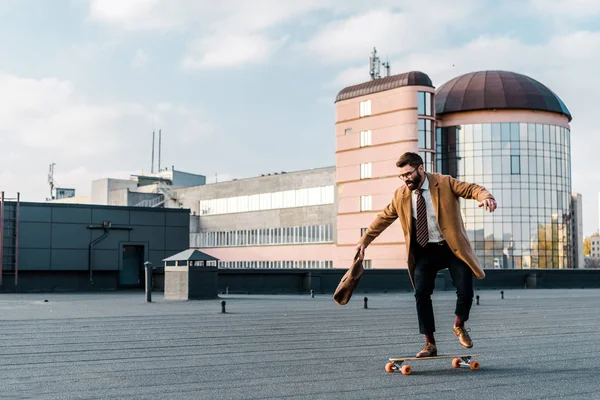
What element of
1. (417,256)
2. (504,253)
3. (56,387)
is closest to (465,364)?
(417,256)

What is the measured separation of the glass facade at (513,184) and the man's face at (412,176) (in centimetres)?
6811

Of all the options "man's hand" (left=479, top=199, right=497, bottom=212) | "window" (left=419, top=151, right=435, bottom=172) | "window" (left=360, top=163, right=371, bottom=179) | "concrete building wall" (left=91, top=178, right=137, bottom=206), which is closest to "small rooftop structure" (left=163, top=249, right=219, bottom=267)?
"man's hand" (left=479, top=199, right=497, bottom=212)

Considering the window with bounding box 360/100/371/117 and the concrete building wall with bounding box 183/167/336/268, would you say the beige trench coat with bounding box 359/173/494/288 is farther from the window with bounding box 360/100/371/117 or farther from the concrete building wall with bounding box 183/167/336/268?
the concrete building wall with bounding box 183/167/336/268

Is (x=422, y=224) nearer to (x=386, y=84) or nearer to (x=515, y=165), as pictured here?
(x=386, y=84)

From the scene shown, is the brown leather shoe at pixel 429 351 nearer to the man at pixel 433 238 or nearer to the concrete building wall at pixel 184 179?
the man at pixel 433 238

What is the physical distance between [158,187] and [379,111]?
41975mm

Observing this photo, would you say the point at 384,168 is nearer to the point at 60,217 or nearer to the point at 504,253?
the point at 504,253

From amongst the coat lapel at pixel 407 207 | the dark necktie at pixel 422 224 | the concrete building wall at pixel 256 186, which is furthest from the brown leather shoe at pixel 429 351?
the concrete building wall at pixel 256 186

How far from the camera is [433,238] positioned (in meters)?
7.98

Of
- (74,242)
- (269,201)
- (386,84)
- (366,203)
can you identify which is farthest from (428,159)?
(74,242)

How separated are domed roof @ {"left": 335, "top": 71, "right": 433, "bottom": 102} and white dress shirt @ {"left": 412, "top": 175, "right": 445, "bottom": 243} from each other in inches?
2191

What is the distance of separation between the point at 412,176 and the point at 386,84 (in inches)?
2262

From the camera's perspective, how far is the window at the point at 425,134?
207ft

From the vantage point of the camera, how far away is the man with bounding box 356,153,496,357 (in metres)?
7.90
